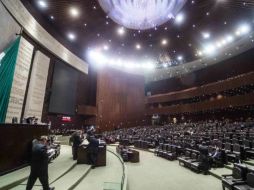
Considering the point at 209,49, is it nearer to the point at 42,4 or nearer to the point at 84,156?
the point at 42,4

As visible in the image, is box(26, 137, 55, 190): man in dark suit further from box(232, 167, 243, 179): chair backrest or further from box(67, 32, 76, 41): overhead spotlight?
box(67, 32, 76, 41): overhead spotlight

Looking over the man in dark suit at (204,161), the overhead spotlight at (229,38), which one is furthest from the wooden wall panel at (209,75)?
the man in dark suit at (204,161)

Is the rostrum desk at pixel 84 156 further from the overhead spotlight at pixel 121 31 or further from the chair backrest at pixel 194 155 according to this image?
the overhead spotlight at pixel 121 31

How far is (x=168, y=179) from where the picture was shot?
5.72 meters

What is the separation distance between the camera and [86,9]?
575 inches

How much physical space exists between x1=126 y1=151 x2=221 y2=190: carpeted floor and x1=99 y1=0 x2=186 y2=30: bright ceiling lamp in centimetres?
883

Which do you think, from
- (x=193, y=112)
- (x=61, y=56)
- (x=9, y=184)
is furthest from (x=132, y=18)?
(x=193, y=112)

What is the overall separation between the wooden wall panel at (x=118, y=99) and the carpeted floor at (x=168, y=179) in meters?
18.4

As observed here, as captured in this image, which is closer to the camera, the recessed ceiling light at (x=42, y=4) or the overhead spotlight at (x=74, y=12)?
the recessed ceiling light at (x=42, y=4)

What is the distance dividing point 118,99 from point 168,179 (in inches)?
887

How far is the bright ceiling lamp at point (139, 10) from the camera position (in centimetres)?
1141

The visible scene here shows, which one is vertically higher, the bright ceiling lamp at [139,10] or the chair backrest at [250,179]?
the bright ceiling lamp at [139,10]

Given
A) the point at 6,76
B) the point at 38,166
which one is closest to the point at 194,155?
the point at 38,166

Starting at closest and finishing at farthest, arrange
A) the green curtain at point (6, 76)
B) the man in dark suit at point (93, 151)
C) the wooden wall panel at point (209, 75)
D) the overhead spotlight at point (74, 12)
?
1. the man in dark suit at point (93, 151)
2. the green curtain at point (6, 76)
3. the overhead spotlight at point (74, 12)
4. the wooden wall panel at point (209, 75)
